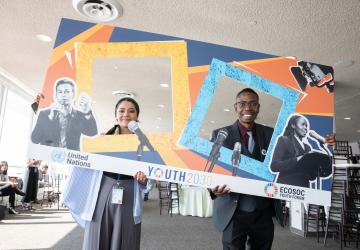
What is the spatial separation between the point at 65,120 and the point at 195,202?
Answer: 6.18 meters

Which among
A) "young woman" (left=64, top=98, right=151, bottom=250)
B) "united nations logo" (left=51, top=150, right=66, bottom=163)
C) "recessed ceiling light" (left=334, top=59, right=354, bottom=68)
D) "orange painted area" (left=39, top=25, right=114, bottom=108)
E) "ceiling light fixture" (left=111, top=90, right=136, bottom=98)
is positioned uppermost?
"recessed ceiling light" (left=334, top=59, right=354, bottom=68)

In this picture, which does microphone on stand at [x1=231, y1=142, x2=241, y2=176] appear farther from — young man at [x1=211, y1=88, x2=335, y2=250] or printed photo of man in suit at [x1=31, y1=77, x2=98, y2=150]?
printed photo of man in suit at [x1=31, y1=77, x2=98, y2=150]

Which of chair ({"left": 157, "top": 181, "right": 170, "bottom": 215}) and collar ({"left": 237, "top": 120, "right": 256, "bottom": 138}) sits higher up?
collar ({"left": 237, "top": 120, "right": 256, "bottom": 138})

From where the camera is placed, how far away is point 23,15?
13.7ft

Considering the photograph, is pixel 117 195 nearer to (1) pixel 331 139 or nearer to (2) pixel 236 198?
(2) pixel 236 198

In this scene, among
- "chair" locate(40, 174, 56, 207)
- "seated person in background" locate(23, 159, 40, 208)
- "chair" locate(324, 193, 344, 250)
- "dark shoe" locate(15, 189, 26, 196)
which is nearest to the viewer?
"chair" locate(324, 193, 344, 250)

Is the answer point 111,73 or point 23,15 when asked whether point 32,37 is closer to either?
point 23,15

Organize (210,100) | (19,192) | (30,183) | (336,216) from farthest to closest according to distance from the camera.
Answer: (30,183) → (19,192) → (336,216) → (210,100)

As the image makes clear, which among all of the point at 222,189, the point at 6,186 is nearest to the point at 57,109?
the point at 222,189

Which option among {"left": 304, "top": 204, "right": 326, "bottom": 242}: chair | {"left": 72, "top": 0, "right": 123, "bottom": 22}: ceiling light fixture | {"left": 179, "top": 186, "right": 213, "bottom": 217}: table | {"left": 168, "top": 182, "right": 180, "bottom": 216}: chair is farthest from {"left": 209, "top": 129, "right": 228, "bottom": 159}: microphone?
{"left": 168, "top": 182, "right": 180, "bottom": 216}: chair

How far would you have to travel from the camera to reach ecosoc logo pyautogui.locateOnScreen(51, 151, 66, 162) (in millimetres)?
1646

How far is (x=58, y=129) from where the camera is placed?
168 cm

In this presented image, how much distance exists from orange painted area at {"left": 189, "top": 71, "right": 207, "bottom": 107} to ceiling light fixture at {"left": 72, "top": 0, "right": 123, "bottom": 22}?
2442 millimetres

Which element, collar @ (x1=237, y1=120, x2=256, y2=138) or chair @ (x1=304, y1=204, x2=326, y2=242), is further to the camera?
chair @ (x1=304, y1=204, x2=326, y2=242)
